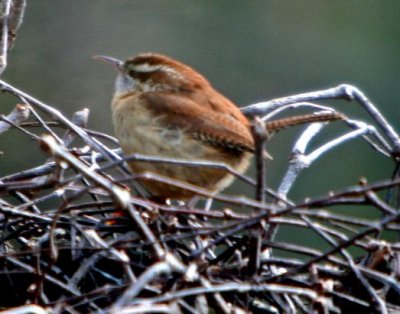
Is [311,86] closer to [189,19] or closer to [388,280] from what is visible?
[189,19]

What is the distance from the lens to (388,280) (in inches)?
101

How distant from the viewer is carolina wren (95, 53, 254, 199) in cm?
346

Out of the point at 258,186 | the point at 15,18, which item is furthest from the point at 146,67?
the point at 258,186

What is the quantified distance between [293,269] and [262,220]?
0.63 ft

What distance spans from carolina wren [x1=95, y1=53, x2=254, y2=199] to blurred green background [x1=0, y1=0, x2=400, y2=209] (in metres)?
2.45

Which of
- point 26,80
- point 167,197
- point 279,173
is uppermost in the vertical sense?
point 167,197

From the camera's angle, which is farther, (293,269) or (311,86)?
(311,86)

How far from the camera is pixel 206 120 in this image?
3543 mm

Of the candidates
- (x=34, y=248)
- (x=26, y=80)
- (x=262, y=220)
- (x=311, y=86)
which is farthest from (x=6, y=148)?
(x=262, y=220)

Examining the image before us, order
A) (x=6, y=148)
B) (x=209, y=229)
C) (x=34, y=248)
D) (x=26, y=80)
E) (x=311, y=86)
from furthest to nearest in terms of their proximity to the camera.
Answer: (x=311, y=86), (x=26, y=80), (x=6, y=148), (x=34, y=248), (x=209, y=229)

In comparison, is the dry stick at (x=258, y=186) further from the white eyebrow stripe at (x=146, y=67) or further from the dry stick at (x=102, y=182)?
the white eyebrow stripe at (x=146, y=67)

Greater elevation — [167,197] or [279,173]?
[167,197]

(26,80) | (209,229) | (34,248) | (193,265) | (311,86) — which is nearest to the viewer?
(193,265)

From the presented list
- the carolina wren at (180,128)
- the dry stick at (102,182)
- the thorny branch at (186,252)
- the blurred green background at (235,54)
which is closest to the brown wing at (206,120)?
the carolina wren at (180,128)
